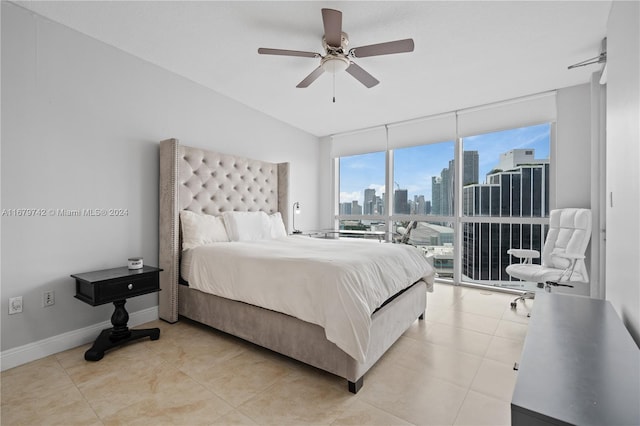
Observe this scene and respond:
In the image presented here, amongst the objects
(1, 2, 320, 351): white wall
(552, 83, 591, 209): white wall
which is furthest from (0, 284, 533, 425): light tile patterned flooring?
(552, 83, 591, 209): white wall

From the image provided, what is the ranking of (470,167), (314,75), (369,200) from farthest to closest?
(369,200)
(470,167)
(314,75)

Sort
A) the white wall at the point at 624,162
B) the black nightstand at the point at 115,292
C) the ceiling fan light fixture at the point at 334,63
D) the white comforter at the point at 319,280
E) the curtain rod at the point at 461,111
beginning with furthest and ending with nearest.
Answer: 1. the curtain rod at the point at 461,111
2. the ceiling fan light fixture at the point at 334,63
3. the black nightstand at the point at 115,292
4. the white comforter at the point at 319,280
5. the white wall at the point at 624,162

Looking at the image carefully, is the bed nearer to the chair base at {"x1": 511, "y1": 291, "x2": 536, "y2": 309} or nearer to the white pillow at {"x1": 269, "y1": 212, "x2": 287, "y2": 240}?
the white pillow at {"x1": 269, "y1": 212, "x2": 287, "y2": 240}

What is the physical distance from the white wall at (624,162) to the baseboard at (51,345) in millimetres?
3684

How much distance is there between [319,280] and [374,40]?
217 centimetres

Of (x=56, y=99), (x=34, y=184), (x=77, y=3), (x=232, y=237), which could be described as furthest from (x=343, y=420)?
(x=77, y=3)

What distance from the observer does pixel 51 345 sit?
7.53ft

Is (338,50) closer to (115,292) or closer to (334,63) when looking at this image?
(334,63)

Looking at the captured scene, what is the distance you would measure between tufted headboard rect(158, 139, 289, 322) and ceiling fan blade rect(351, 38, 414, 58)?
1.99 m

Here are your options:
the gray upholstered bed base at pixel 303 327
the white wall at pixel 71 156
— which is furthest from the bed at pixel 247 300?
the white wall at pixel 71 156

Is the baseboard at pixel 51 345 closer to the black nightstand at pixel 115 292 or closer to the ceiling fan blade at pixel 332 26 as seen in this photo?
the black nightstand at pixel 115 292

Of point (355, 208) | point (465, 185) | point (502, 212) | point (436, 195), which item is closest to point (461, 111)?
point (465, 185)

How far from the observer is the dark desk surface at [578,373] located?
72 centimetres

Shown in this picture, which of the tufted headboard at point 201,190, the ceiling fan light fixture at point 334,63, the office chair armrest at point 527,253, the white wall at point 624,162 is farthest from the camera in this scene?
the office chair armrest at point 527,253
